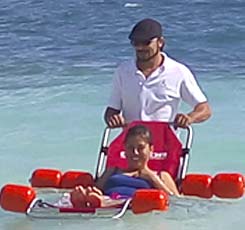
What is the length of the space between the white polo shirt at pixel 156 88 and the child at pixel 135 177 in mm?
202

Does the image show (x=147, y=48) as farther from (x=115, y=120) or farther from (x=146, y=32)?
(x=115, y=120)

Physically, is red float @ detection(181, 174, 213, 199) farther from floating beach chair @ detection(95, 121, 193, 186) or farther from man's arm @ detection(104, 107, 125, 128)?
man's arm @ detection(104, 107, 125, 128)

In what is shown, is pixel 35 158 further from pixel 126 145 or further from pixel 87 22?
pixel 87 22

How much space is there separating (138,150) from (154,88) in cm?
43

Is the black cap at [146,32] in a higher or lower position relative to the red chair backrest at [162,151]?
higher

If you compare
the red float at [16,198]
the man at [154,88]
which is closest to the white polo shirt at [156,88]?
the man at [154,88]

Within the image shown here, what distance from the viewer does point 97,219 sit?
6.46m

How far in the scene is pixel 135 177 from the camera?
21.1 feet

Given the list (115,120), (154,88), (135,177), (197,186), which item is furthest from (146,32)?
(197,186)

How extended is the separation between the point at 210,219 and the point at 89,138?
236cm

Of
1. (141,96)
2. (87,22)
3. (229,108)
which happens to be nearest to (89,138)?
(229,108)

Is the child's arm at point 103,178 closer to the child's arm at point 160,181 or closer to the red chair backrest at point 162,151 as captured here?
the red chair backrest at point 162,151

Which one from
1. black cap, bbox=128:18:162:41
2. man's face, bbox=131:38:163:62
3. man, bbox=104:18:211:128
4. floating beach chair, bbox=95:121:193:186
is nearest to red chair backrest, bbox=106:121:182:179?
floating beach chair, bbox=95:121:193:186

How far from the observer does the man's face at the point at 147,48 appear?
6383mm
